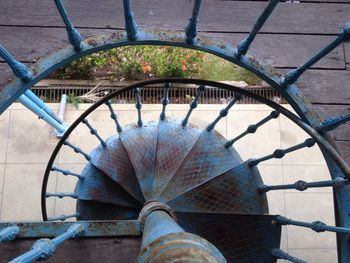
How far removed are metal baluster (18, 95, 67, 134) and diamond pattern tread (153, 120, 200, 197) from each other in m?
0.91

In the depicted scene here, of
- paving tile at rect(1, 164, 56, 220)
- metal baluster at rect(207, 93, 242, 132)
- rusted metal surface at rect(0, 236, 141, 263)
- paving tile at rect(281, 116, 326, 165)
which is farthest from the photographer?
paving tile at rect(281, 116, 326, 165)

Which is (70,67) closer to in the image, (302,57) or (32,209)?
(32,209)

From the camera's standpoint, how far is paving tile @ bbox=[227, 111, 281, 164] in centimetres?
401

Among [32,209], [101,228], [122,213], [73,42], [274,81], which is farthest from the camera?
[32,209]

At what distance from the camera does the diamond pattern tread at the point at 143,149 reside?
117 inches

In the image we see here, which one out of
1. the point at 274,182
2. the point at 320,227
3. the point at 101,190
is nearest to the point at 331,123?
the point at 320,227

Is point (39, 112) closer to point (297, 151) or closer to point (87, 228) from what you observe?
point (87, 228)

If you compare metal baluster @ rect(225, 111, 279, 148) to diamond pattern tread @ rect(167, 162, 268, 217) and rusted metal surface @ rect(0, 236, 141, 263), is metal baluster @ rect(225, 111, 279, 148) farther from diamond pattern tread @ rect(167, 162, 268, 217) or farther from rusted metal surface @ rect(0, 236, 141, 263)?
rusted metal surface @ rect(0, 236, 141, 263)

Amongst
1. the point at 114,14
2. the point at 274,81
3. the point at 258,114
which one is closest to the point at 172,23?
the point at 114,14

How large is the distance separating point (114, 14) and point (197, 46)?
84cm

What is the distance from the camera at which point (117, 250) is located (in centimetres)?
177

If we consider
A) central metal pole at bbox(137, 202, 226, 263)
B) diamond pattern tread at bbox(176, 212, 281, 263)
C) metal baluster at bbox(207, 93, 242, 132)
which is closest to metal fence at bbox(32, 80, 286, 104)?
metal baluster at bbox(207, 93, 242, 132)

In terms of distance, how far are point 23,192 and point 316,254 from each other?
267cm

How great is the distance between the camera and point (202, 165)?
298cm
